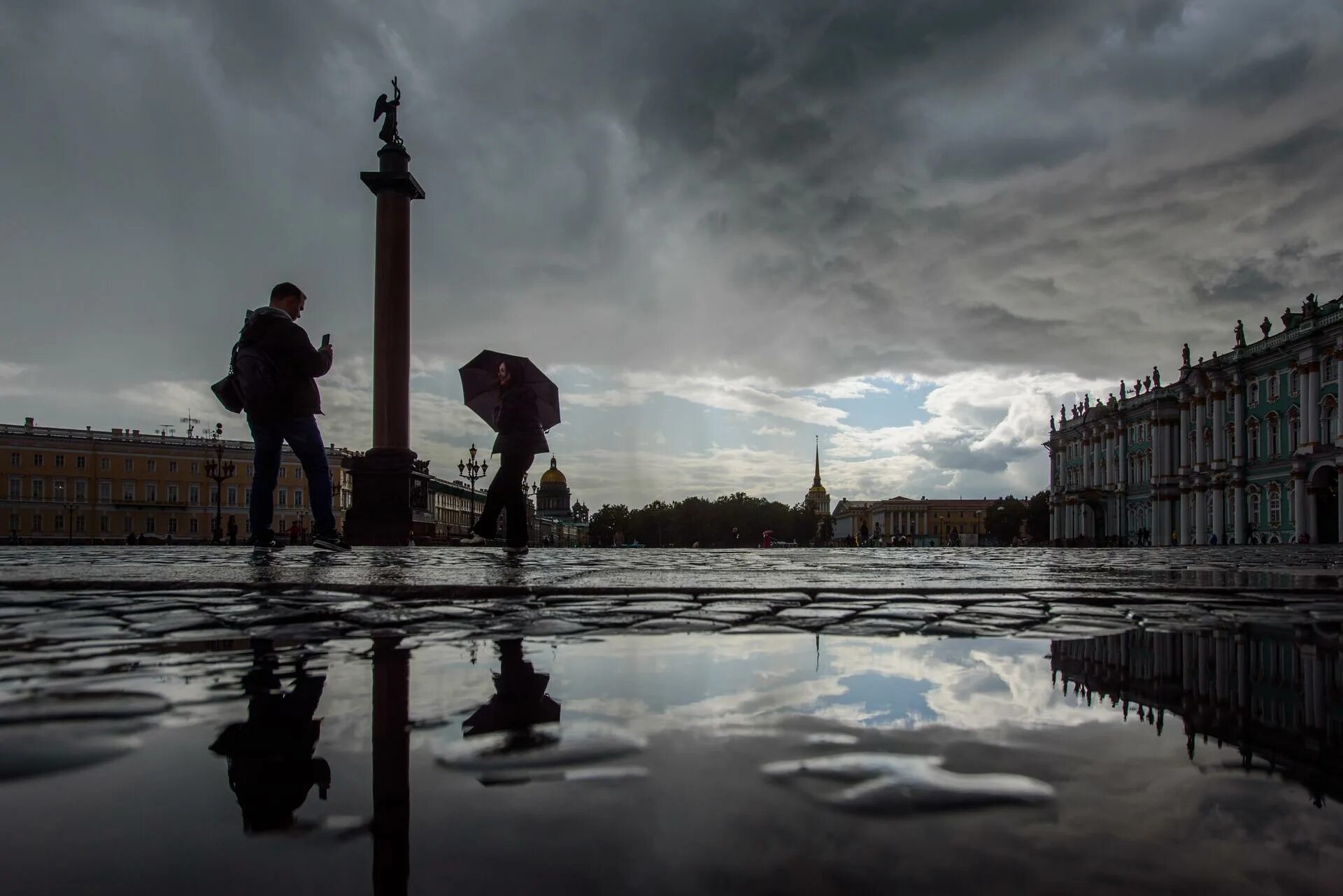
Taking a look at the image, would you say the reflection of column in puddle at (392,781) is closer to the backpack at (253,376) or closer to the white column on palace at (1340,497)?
the backpack at (253,376)

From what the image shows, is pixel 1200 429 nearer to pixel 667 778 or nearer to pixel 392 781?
pixel 667 778

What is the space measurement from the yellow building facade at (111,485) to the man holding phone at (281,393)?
75.0 m

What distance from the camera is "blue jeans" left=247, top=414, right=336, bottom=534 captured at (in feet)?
27.6

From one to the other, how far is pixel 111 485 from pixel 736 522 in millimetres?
72375

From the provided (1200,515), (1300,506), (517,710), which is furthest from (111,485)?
(517,710)

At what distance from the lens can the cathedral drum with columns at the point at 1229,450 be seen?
55.1m

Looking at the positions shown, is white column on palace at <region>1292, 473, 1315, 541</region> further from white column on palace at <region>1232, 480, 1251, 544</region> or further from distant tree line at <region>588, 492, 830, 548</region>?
distant tree line at <region>588, 492, 830, 548</region>

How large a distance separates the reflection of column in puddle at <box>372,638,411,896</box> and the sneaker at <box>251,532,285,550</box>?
7.62m

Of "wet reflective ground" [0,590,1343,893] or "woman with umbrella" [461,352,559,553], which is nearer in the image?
"wet reflective ground" [0,590,1343,893]

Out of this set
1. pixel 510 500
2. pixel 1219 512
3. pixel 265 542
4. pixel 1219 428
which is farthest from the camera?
pixel 1219 428

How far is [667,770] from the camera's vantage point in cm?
132

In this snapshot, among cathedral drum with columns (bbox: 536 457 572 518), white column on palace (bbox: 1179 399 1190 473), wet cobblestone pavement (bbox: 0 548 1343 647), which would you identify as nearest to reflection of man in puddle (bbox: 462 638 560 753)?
wet cobblestone pavement (bbox: 0 548 1343 647)

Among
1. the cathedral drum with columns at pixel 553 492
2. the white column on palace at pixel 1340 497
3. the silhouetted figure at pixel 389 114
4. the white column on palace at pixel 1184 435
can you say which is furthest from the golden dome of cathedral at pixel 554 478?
the silhouetted figure at pixel 389 114

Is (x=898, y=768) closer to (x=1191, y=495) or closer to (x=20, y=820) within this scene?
(x=20, y=820)
